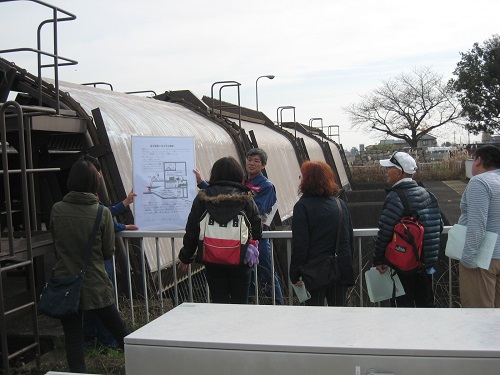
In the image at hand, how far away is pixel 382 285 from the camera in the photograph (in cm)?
423

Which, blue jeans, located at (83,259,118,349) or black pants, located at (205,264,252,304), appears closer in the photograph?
black pants, located at (205,264,252,304)

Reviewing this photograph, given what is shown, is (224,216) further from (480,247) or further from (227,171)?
(480,247)

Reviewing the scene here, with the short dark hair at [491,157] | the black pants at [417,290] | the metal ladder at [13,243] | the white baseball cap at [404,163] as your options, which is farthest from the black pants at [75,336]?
the short dark hair at [491,157]

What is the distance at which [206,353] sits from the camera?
1.94m

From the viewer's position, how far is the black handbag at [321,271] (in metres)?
4.00

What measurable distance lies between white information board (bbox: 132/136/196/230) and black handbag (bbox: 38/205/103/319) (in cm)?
113

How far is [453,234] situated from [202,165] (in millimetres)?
4435

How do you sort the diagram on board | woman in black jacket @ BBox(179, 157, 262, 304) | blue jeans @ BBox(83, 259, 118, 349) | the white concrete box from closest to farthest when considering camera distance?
the white concrete box, woman in black jacket @ BBox(179, 157, 262, 304), blue jeans @ BBox(83, 259, 118, 349), the diagram on board

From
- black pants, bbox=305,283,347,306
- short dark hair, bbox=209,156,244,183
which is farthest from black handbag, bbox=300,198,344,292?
short dark hair, bbox=209,156,244,183

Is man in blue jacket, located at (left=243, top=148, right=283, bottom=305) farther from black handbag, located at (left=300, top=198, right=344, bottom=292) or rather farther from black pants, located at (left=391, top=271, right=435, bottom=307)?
black pants, located at (left=391, top=271, right=435, bottom=307)

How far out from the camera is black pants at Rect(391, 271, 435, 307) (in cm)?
418

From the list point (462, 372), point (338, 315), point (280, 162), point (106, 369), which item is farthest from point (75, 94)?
point (280, 162)

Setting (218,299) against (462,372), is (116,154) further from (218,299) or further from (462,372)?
(462,372)

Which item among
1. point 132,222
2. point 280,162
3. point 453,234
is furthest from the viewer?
point 280,162
